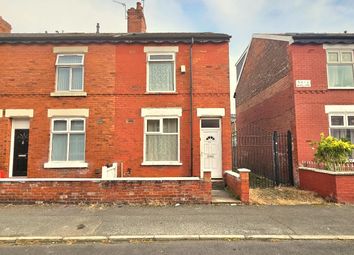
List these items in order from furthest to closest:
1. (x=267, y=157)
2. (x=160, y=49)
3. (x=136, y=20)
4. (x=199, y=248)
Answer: (x=267, y=157), (x=136, y=20), (x=160, y=49), (x=199, y=248)

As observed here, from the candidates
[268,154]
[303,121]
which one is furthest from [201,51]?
[268,154]

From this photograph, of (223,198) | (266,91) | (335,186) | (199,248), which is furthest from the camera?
(266,91)

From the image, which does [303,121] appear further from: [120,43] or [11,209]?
[11,209]

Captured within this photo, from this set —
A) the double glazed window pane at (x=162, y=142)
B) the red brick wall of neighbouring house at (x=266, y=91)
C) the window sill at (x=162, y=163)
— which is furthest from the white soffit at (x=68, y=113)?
the red brick wall of neighbouring house at (x=266, y=91)

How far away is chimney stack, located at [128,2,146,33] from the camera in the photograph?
14.6 metres

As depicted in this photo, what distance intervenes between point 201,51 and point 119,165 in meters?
5.72

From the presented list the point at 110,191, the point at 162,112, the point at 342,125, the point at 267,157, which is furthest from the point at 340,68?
the point at 110,191

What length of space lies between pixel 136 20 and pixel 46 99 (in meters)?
5.87

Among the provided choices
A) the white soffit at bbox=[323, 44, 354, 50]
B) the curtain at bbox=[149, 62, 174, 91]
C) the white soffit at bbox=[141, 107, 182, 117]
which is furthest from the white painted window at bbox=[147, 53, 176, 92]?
the white soffit at bbox=[323, 44, 354, 50]

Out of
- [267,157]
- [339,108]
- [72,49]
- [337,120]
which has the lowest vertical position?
[267,157]

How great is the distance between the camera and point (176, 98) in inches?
477

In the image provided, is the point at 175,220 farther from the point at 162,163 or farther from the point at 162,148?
the point at 162,148

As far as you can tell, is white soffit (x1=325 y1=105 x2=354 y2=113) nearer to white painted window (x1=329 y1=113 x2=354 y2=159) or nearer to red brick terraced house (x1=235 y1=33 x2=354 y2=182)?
red brick terraced house (x1=235 y1=33 x2=354 y2=182)

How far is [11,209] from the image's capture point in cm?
832
